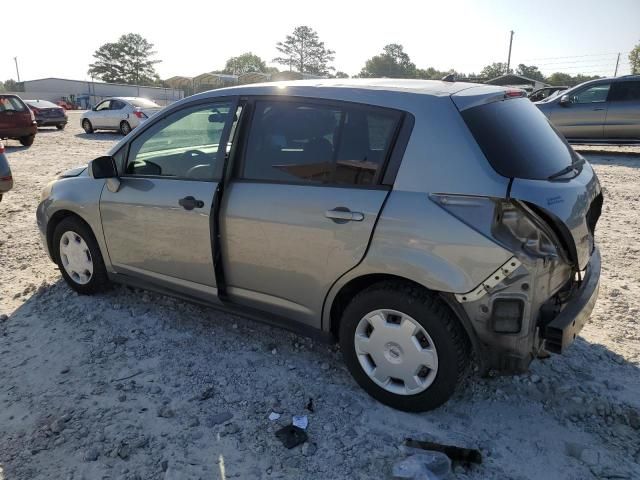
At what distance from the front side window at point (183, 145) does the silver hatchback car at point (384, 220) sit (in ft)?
0.04

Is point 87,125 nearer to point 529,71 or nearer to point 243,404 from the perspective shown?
point 243,404

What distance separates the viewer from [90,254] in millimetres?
4238

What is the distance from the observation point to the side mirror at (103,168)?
12.4 feet

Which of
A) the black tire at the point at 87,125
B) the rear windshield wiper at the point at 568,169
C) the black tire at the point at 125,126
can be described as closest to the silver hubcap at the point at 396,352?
the rear windshield wiper at the point at 568,169

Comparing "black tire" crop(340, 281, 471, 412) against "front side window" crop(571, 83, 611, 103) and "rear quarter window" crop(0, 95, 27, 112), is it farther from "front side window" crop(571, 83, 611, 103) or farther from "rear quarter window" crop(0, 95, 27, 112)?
"rear quarter window" crop(0, 95, 27, 112)

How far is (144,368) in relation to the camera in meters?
3.35

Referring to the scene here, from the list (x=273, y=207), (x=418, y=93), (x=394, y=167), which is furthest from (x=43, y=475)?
(x=418, y=93)

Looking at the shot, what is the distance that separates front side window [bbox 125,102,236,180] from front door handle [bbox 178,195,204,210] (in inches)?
6.7

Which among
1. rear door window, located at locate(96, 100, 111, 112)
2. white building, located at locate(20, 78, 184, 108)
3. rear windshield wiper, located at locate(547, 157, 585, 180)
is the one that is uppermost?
white building, located at locate(20, 78, 184, 108)

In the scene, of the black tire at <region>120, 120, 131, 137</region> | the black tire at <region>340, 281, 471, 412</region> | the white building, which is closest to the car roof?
the black tire at <region>340, 281, 471, 412</region>

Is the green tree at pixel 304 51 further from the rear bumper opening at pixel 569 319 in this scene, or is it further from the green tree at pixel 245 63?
the rear bumper opening at pixel 569 319

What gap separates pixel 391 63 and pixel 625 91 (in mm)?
75776

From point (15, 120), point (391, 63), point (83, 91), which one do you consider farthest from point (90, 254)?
point (391, 63)

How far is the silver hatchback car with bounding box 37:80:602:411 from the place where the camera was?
2.46m
